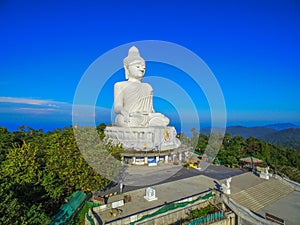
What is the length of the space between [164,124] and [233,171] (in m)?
7.40

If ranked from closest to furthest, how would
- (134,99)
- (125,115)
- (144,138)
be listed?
(144,138)
(125,115)
(134,99)

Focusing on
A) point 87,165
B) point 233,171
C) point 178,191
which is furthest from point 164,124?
point 87,165

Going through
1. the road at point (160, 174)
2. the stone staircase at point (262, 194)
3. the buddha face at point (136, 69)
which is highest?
the buddha face at point (136, 69)

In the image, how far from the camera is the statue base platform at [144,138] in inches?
781

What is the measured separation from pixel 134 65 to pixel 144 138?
323 inches

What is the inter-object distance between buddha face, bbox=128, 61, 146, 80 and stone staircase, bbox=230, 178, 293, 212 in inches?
599

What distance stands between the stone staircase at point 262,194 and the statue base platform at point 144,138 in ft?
26.0

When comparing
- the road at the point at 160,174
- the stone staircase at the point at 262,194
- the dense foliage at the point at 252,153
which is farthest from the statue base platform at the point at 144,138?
the stone staircase at the point at 262,194

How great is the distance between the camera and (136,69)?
2430cm

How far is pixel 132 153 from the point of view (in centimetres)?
1867

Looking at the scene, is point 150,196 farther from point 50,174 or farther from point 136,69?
point 136,69

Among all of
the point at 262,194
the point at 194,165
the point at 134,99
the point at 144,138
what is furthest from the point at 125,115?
the point at 262,194

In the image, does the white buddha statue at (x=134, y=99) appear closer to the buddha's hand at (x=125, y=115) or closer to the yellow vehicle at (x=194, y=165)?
the buddha's hand at (x=125, y=115)

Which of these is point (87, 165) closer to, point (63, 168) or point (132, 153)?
point (63, 168)
